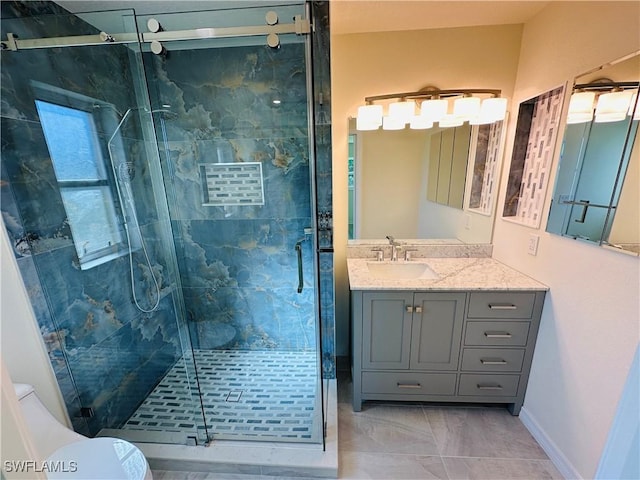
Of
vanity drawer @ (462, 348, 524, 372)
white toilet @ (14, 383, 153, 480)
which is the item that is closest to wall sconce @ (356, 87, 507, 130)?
vanity drawer @ (462, 348, 524, 372)

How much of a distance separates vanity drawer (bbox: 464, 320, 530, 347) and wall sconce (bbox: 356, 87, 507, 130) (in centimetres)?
132

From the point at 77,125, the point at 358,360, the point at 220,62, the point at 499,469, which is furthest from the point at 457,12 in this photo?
Result: the point at 499,469

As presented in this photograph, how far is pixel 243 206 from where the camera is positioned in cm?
206

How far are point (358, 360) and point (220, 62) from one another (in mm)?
2187

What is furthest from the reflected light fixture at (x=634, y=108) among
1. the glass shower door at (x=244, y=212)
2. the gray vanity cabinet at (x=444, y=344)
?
the glass shower door at (x=244, y=212)

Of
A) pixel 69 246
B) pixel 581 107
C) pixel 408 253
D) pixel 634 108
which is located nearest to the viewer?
pixel 634 108

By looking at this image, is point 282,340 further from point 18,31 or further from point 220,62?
point 18,31

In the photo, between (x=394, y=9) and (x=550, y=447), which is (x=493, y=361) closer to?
(x=550, y=447)

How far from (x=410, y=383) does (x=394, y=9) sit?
228 centimetres

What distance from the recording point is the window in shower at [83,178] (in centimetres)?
144

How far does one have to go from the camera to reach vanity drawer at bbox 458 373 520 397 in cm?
168

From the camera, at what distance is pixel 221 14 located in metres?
1.54

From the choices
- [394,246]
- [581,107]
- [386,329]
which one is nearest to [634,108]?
[581,107]

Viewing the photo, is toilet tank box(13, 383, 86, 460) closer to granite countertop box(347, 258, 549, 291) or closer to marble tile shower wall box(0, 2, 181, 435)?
marble tile shower wall box(0, 2, 181, 435)
